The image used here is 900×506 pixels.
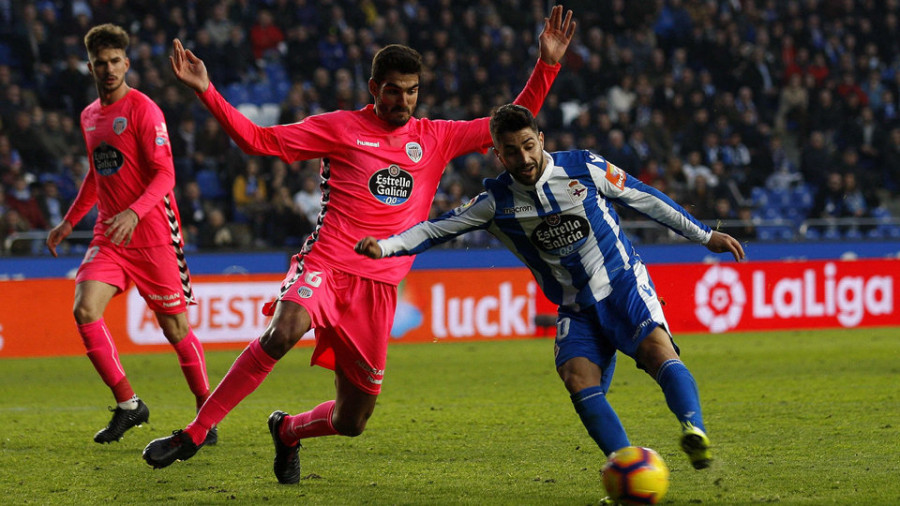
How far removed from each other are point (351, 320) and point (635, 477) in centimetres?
167

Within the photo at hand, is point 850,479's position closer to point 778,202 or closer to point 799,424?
point 799,424

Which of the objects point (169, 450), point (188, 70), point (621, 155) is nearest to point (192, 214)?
point (621, 155)

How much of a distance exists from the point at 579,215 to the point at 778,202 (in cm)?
1446

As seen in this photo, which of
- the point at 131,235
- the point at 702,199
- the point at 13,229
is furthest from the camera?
the point at 702,199

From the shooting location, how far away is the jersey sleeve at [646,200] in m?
5.12

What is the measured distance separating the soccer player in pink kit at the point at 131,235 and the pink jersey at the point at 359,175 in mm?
1269

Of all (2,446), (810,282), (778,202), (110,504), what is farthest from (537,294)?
(110,504)

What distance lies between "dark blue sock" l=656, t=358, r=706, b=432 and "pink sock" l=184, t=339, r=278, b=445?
177 centimetres

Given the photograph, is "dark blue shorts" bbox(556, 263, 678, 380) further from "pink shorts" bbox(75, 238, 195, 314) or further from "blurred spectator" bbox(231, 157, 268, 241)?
"blurred spectator" bbox(231, 157, 268, 241)

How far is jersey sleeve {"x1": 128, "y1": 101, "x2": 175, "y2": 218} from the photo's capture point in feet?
21.9

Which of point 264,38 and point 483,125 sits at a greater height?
point 264,38

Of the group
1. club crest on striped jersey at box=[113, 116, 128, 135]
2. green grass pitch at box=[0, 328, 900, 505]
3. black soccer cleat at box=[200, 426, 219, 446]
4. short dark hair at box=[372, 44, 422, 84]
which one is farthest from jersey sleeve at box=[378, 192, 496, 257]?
club crest on striped jersey at box=[113, 116, 128, 135]

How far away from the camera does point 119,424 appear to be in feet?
22.4

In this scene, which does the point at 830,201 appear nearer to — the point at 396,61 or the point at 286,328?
Result: the point at 396,61
